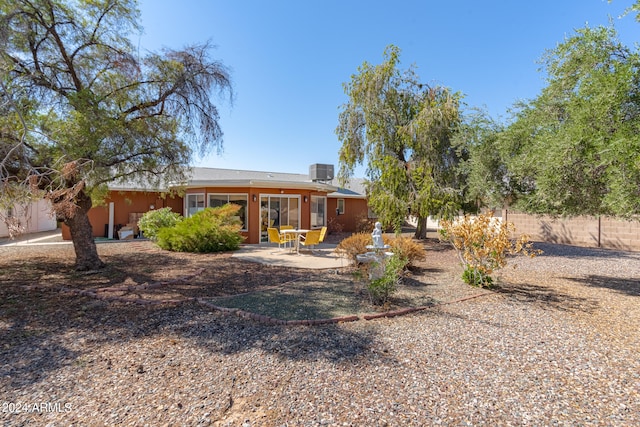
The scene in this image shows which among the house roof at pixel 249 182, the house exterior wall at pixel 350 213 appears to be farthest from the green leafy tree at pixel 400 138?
the house exterior wall at pixel 350 213

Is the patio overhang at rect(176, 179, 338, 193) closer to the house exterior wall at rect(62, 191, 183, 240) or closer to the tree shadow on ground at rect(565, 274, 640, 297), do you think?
the house exterior wall at rect(62, 191, 183, 240)

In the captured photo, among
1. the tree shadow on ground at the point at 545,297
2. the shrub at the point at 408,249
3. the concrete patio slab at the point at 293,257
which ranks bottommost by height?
the tree shadow on ground at the point at 545,297

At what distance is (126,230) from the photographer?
16.4 metres

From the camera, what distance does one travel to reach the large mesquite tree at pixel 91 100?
22.2 ft

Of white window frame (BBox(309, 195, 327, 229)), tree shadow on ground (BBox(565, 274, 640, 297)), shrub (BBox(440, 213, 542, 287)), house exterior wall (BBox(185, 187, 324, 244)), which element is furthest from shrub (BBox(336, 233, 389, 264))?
white window frame (BBox(309, 195, 327, 229))

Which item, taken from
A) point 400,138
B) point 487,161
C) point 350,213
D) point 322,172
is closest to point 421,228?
point 400,138

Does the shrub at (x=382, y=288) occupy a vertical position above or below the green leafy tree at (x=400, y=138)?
below

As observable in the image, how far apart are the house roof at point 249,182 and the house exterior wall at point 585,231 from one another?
378 inches

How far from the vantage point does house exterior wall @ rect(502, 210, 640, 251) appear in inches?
538

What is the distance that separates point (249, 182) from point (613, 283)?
41.6 ft

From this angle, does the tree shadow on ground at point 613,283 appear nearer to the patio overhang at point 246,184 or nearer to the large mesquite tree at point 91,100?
the large mesquite tree at point 91,100

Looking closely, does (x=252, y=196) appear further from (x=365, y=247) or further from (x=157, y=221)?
(x=365, y=247)

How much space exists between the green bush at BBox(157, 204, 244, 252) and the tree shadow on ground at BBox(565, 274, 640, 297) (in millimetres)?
11016

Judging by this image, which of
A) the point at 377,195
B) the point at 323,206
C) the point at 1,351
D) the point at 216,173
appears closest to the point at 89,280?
the point at 1,351
